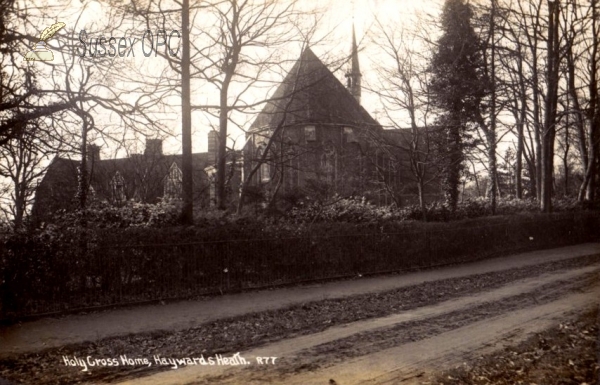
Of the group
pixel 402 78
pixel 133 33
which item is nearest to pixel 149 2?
pixel 133 33

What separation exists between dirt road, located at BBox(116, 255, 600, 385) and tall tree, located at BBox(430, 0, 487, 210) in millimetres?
14966

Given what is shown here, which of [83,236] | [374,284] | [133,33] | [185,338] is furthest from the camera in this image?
[374,284]

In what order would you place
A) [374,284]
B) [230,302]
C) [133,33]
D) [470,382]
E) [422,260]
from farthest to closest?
[422,260] < [374,284] < [133,33] < [230,302] < [470,382]

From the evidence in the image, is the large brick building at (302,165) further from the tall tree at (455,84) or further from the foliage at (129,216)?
the foliage at (129,216)

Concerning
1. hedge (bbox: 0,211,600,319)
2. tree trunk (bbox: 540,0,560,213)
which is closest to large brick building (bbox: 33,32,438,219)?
hedge (bbox: 0,211,600,319)

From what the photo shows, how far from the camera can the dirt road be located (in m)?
5.75

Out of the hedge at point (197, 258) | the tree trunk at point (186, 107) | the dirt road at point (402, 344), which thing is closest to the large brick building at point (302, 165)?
the tree trunk at point (186, 107)

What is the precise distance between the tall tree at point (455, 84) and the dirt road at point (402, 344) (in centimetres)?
1497

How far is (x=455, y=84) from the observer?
25.7m

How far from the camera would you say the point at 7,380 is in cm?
600

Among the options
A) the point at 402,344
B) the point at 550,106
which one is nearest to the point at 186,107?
the point at 402,344

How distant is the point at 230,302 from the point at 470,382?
6525 mm

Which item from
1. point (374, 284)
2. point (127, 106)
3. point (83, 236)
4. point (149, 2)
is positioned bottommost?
point (374, 284)

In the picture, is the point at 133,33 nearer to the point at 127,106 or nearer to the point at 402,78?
the point at 127,106
